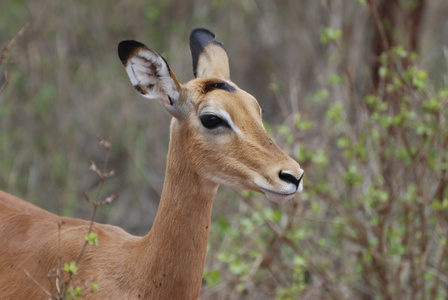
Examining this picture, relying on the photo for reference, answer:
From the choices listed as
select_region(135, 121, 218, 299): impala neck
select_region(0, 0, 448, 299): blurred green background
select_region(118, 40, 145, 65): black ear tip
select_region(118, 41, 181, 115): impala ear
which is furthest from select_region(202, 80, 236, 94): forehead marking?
select_region(0, 0, 448, 299): blurred green background

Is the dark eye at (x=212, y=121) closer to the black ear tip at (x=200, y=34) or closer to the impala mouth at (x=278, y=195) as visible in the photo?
the impala mouth at (x=278, y=195)

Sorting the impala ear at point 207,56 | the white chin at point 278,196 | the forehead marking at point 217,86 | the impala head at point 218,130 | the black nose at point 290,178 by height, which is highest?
the impala ear at point 207,56

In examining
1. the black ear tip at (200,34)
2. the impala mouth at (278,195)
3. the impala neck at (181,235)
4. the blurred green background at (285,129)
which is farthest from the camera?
the blurred green background at (285,129)

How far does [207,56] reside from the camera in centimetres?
435

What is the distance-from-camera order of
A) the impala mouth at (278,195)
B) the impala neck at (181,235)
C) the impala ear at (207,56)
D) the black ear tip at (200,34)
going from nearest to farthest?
the impala mouth at (278,195)
the impala neck at (181,235)
the impala ear at (207,56)
the black ear tip at (200,34)

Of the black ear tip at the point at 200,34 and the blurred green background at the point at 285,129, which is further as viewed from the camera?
the blurred green background at the point at 285,129

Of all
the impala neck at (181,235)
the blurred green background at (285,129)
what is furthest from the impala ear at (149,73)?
the blurred green background at (285,129)

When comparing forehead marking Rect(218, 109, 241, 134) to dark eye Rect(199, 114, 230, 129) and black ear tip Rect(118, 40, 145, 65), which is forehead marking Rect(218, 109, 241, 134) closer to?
dark eye Rect(199, 114, 230, 129)

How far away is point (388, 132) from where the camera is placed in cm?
601

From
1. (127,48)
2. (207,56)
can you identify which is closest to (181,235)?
(127,48)

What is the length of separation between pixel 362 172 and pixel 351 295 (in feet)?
4.45

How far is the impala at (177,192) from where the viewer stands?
352 centimetres

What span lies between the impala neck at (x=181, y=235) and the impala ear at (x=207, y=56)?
29.5 inches

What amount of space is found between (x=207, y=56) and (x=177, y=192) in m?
1.06
